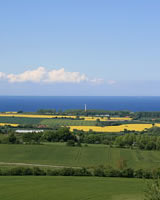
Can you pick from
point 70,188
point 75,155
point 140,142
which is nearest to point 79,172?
point 70,188

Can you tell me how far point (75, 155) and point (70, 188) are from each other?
20876 mm

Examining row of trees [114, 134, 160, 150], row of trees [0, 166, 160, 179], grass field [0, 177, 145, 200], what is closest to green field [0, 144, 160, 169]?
row of trees [114, 134, 160, 150]

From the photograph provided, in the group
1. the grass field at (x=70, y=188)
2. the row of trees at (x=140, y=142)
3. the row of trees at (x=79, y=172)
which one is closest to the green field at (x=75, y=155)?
the row of trees at (x=140, y=142)

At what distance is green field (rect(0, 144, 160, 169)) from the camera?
51469 mm

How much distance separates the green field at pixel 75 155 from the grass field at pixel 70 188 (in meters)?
10.8

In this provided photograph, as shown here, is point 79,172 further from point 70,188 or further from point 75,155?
point 75,155

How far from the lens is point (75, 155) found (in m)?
56.4

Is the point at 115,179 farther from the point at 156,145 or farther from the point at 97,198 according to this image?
the point at 156,145

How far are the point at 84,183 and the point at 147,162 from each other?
56.2ft

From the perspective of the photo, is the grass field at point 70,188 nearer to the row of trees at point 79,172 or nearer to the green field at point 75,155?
the row of trees at point 79,172

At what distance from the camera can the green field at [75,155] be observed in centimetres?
5147

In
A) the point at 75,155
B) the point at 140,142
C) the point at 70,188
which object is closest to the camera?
the point at 70,188

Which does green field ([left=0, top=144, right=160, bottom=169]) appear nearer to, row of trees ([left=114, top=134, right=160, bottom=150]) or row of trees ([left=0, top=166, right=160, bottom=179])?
row of trees ([left=114, top=134, right=160, bottom=150])

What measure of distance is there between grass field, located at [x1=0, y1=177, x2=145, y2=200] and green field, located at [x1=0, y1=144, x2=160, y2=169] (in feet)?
35.3
